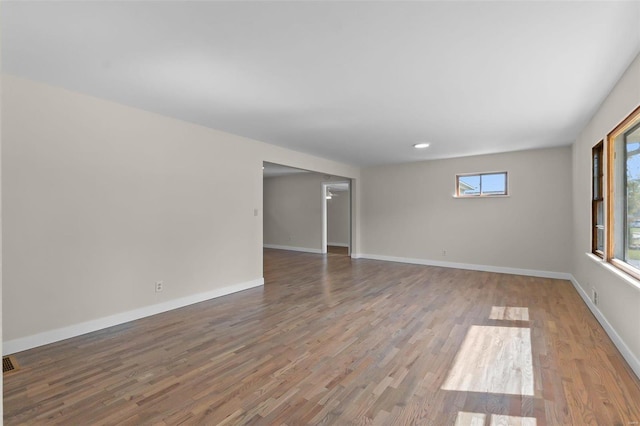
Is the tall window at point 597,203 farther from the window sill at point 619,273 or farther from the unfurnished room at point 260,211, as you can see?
the window sill at point 619,273

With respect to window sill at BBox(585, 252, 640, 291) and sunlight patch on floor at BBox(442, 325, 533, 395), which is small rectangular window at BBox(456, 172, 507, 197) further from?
sunlight patch on floor at BBox(442, 325, 533, 395)

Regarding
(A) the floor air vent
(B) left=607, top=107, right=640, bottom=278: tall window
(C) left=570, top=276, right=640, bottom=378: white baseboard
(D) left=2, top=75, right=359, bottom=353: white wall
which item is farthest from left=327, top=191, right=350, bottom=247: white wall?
(A) the floor air vent

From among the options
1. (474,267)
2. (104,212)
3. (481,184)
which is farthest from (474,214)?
(104,212)

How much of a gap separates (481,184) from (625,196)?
10.9 feet

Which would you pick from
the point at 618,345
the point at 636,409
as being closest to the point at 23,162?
the point at 636,409

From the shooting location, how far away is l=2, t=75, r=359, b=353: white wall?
280cm

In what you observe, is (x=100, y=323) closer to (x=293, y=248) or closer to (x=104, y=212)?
A: (x=104, y=212)

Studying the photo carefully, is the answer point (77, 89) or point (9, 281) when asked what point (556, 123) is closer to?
point (77, 89)

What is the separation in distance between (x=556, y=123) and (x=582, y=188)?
41.3 inches

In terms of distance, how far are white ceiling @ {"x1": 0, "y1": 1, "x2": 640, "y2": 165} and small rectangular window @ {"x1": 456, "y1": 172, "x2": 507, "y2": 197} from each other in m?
2.23

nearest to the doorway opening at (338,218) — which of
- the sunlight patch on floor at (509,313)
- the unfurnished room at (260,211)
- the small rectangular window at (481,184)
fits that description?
the small rectangular window at (481,184)

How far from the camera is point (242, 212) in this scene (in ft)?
15.6

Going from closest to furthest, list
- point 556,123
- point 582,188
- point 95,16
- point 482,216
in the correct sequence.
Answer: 1. point 95,16
2. point 556,123
3. point 582,188
4. point 482,216

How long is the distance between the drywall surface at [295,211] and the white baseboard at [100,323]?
448 centimetres
